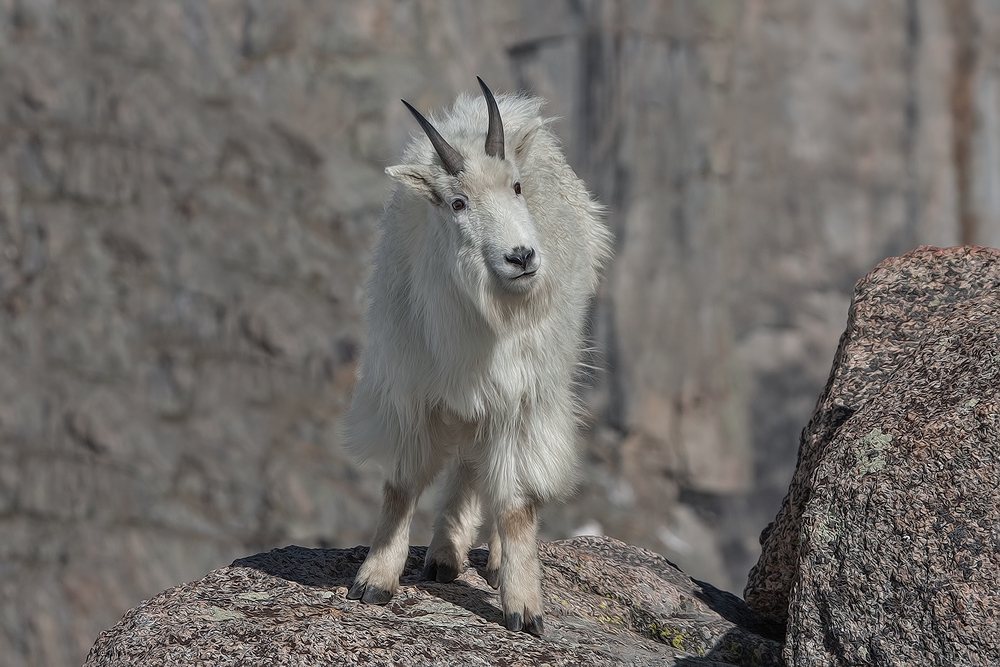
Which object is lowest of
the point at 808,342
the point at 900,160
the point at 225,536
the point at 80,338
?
the point at 225,536

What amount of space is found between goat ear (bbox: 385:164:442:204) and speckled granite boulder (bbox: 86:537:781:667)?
200 centimetres

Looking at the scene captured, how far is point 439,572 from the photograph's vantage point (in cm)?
615

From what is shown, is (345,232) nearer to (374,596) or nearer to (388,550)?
(388,550)

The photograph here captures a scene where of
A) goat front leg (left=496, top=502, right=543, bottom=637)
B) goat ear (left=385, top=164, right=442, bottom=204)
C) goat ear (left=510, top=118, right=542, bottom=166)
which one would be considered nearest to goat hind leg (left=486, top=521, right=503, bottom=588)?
goat front leg (left=496, top=502, right=543, bottom=637)

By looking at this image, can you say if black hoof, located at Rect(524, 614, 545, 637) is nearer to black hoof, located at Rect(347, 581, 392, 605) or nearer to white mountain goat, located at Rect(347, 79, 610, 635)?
white mountain goat, located at Rect(347, 79, 610, 635)

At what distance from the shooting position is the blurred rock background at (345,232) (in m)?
30.2

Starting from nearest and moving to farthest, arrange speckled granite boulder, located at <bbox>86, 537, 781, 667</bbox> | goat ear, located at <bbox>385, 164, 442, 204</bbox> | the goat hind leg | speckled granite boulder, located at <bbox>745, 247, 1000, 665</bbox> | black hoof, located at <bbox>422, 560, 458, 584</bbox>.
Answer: speckled granite boulder, located at <bbox>745, 247, 1000, 665</bbox>
speckled granite boulder, located at <bbox>86, 537, 781, 667</bbox>
goat ear, located at <bbox>385, 164, 442, 204</bbox>
black hoof, located at <bbox>422, 560, 458, 584</bbox>
the goat hind leg

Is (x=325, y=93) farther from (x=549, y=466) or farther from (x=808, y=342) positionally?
(x=549, y=466)

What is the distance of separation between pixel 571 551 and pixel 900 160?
3673 cm

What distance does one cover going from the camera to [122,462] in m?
30.0

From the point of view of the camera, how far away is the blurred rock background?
30250 mm

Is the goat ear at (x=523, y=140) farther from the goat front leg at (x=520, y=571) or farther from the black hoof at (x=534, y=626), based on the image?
the black hoof at (x=534, y=626)

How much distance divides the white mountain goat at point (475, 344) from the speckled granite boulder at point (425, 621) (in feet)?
0.72

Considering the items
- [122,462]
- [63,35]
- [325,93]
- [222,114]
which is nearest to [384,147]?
[325,93]
